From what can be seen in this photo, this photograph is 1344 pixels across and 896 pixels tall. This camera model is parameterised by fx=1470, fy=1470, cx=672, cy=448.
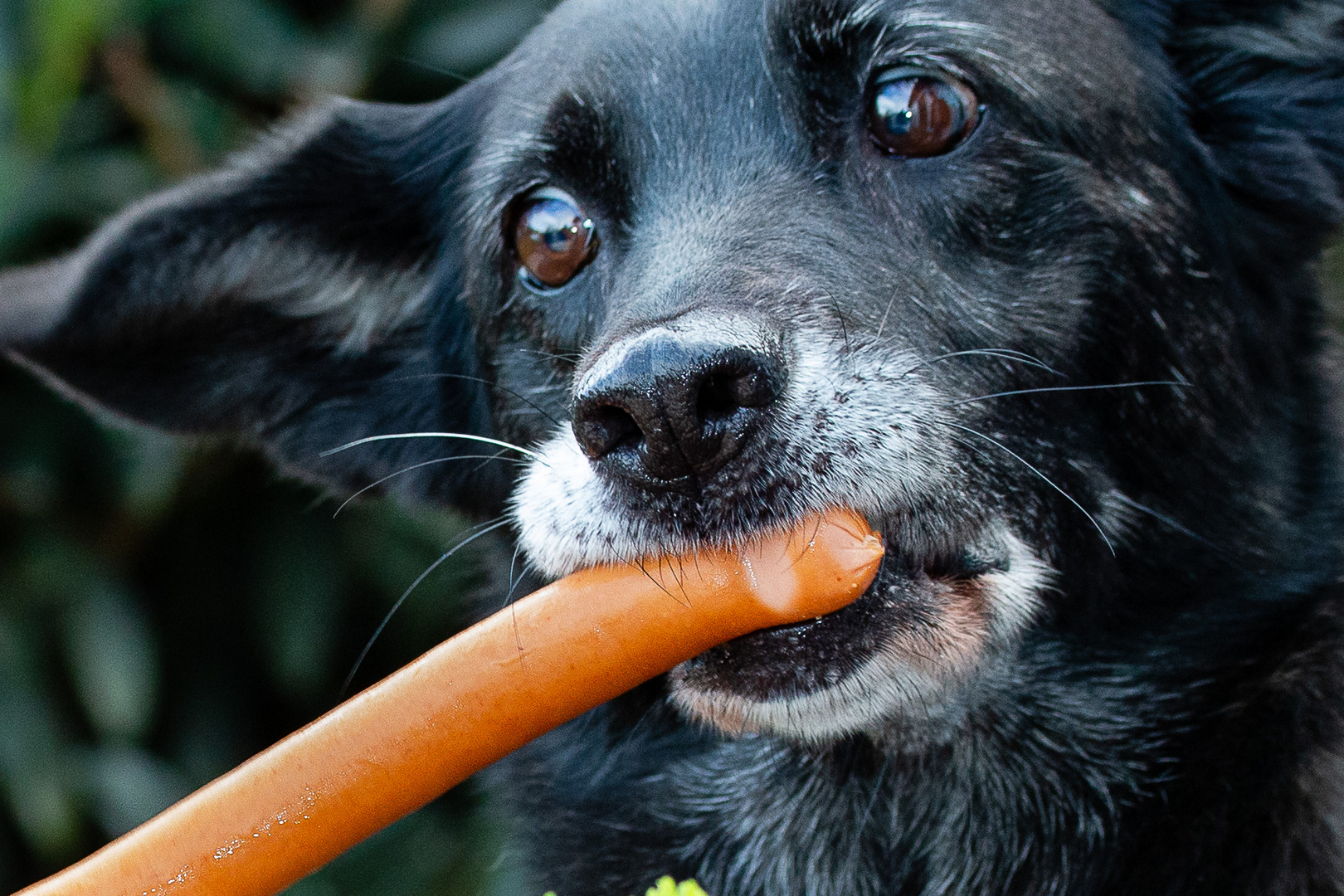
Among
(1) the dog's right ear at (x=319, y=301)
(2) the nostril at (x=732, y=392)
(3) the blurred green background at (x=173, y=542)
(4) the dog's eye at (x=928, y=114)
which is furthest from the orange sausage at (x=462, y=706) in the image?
(3) the blurred green background at (x=173, y=542)

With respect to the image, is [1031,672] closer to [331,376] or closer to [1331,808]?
[1331,808]

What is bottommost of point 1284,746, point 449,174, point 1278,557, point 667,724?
point 667,724

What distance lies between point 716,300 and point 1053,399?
2.21 feet

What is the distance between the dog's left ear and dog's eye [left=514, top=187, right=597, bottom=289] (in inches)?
45.8

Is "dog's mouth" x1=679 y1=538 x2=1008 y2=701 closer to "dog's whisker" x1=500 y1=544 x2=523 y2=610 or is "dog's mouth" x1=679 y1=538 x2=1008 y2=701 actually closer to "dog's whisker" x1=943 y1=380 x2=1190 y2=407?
"dog's whisker" x1=943 y1=380 x2=1190 y2=407

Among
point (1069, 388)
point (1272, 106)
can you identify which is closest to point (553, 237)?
point (1069, 388)

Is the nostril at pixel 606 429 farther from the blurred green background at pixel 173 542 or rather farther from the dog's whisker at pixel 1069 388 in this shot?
the blurred green background at pixel 173 542

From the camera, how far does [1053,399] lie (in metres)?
2.45

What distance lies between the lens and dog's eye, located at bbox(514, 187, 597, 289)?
272 centimetres

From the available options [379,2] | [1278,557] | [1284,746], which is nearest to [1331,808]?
[1284,746]

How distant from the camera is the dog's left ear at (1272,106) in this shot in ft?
8.80

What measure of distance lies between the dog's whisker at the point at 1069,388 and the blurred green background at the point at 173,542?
2.28 meters

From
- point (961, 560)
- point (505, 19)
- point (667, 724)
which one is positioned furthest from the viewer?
point (505, 19)

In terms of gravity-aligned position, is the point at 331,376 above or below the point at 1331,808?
above
